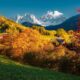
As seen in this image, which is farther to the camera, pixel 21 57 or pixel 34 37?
pixel 34 37

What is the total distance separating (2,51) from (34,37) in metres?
20.9

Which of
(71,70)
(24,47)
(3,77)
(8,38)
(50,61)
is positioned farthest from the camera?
(8,38)

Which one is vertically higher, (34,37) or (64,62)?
(34,37)

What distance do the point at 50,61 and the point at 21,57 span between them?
46.1 ft

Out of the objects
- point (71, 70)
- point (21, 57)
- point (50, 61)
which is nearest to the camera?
point (71, 70)

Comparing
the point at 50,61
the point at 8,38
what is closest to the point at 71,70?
the point at 50,61

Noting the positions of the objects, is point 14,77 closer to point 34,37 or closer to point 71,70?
point 71,70

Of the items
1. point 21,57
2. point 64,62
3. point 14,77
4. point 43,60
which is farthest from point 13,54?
point 14,77

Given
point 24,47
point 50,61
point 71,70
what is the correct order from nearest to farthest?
point 71,70, point 50,61, point 24,47

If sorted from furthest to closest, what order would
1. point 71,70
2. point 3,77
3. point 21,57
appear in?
point 21,57, point 71,70, point 3,77

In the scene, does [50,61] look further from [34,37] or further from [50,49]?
[34,37]

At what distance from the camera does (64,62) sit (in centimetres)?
9175

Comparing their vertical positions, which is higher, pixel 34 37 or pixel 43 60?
pixel 34 37

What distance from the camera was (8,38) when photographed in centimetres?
12256
